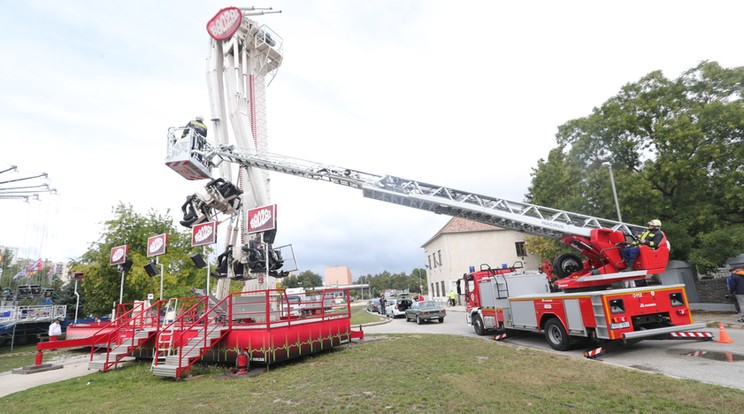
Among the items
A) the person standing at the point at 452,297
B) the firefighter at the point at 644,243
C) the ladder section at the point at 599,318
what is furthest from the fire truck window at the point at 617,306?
the person standing at the point at 452,297

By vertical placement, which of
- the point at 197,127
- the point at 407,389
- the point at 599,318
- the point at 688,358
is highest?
the point at 197,127

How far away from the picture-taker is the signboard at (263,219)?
1266cm

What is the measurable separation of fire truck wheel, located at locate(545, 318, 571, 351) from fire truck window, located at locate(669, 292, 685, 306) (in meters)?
2.73

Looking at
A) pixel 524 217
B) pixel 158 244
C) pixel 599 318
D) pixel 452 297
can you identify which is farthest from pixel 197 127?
pixel 452 297

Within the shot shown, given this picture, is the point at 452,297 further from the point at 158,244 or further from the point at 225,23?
the point at 225,23

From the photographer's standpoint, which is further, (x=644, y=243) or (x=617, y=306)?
(x=644, y=243)

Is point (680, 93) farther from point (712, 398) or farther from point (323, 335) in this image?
point (323, 335)

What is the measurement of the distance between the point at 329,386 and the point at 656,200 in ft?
65.8

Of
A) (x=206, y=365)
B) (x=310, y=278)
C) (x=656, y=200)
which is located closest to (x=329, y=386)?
(x=206, y=365)

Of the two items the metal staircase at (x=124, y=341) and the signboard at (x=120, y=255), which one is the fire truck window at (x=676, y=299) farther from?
the signboard at (x=120, y=255)

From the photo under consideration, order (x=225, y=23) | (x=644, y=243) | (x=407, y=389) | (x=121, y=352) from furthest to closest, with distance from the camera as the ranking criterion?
(x=225, y=23) → (x=121, y=352) → (x=644, y=243) → (x=407, y=389)

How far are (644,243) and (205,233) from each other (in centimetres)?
1483

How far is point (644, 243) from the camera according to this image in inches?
449

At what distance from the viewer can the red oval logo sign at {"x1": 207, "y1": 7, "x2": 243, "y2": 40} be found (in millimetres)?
18109
